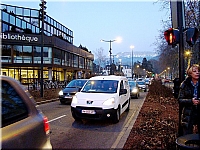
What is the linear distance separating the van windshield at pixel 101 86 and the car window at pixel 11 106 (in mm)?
6628

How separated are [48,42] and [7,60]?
7.30 metres

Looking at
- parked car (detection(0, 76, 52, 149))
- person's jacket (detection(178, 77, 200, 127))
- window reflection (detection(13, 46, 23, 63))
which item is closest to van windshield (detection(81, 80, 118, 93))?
person's jacket (detection(178, 77, 200, 127))

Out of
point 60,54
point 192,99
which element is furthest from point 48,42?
point 192,99

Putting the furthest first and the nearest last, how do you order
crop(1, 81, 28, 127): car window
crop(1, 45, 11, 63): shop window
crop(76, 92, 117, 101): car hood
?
crop(1, 45, 11, 63): shop window, crop(76, 92, 117, 101): car hood, crop(1, 81, 28, 127): car window

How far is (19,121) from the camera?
9.37 feet

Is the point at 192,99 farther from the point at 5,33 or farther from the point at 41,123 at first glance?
the point at 5,33

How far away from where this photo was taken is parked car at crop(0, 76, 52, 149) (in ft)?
8.52

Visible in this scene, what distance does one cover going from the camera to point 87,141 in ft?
21.2

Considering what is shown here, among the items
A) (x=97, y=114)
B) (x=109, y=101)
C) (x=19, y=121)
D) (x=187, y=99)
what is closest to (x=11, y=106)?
(x=19, y=121)

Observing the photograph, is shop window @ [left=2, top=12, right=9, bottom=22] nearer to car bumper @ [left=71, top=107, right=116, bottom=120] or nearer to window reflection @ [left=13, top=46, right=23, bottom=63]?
window reflection @ [left=13, top=46, right=23, bottom=63]

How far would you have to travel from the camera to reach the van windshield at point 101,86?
9.65 meters

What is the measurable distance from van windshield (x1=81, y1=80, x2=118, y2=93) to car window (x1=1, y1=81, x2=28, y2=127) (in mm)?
6628

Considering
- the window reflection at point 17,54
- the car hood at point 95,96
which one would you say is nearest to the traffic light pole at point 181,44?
the car hood at point 95,96

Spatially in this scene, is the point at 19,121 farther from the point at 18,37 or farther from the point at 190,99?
the point at 18,37
